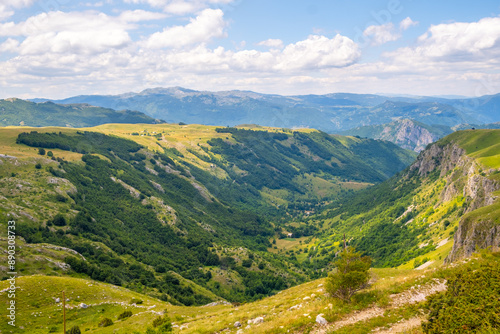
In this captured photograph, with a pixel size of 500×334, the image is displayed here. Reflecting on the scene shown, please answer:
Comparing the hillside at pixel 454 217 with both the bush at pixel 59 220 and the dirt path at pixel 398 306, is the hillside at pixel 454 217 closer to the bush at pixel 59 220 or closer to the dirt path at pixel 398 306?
the dirt path at pixel 398 306

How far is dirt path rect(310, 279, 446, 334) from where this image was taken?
26.5 metres

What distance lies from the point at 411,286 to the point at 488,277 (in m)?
9.87

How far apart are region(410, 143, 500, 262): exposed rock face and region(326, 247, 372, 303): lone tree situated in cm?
1243

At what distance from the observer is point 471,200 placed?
12838 centimetres

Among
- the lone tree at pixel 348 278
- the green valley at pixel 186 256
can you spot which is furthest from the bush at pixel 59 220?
the lone tree at pixel 348 278

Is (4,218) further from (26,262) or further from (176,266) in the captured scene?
(176,266)

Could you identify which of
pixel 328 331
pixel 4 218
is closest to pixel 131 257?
pixel 4 218

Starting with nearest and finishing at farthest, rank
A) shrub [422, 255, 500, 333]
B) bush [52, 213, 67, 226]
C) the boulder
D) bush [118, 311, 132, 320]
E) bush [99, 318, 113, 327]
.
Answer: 1. shrub [422, 255, 500, 333]
2. the boulder
3. bush [99, 318, 113, 327]
4. bush [118, 311, 132, 320]
5. bush [52, 213, 67, 226]

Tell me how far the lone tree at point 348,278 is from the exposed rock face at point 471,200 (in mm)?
12427

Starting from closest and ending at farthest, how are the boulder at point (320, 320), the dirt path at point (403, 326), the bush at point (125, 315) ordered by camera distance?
the dirt path at point (403, 326) < the boulder at point (320, 320) < the bush at point (125, 315)

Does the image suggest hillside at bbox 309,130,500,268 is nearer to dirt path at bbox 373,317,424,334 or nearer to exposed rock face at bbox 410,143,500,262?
exposed rock face at bbox 410,143,500,262

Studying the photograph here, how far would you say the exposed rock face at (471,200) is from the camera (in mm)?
71938

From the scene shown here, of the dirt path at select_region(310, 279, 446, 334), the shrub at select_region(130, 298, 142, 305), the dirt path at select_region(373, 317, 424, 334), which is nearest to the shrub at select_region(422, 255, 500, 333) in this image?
the dirt path at select_region(373, 317, 424, 334)

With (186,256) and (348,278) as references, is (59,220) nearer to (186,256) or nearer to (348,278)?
(186,256)
